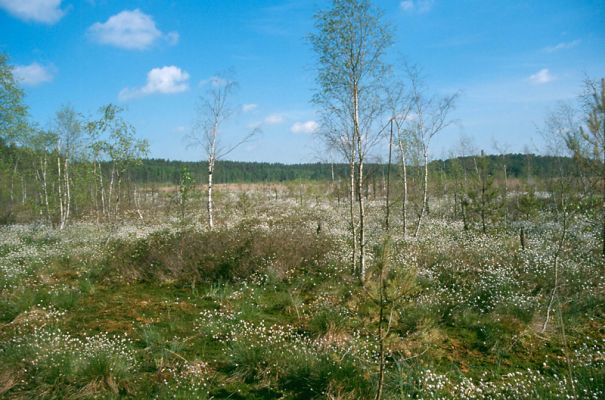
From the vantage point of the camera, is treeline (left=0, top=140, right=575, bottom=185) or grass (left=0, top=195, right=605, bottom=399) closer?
grass (left=0, top=195, right=605, bottom=399)

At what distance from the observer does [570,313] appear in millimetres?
7270

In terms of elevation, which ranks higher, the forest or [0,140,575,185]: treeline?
[0,140,575,185]: treeline

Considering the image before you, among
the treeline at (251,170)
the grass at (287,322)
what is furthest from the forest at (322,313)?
the treeline at (251,170)

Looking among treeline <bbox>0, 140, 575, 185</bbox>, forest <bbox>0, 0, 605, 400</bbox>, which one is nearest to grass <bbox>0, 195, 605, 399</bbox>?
forest <bbox>0, 0, 605, 400</bbox>

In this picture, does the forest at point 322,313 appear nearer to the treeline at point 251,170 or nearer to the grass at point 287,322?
the grass at point 287,322

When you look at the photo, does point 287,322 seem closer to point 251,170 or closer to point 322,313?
point 322,313

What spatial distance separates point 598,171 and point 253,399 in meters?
6.89

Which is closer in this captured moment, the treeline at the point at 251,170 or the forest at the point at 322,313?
the forest at the point at 322,313

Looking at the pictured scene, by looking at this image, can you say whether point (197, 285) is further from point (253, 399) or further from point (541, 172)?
point (541, 172)

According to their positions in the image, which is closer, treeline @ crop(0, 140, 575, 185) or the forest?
the forest

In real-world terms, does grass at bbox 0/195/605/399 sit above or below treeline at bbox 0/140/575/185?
below

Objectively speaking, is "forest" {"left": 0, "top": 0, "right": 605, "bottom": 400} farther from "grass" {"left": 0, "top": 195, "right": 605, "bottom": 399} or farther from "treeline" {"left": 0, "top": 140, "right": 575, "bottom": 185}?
"treeline" {"left": 0, "top": 140, "right": 575, "bottom": 185}

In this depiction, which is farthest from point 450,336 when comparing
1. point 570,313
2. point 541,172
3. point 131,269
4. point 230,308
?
point 541,172

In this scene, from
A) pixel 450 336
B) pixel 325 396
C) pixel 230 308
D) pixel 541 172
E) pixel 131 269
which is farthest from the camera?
pixel 541 172
